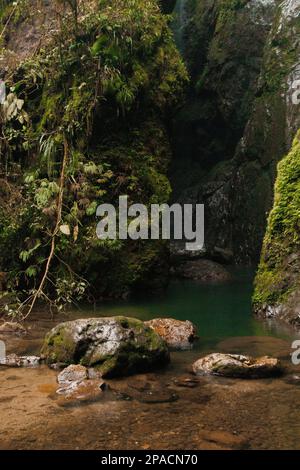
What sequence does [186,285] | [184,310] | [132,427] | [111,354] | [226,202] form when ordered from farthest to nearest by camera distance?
[226,202]
[186,285]
[184,310]
[111,354]
[132,427]

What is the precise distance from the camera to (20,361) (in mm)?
6180

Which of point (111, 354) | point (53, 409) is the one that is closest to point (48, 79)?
point (111, 354)

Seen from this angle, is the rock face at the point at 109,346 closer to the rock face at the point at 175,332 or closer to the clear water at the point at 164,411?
the clear water at the point at 164,411

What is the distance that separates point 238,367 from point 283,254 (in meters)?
3.58

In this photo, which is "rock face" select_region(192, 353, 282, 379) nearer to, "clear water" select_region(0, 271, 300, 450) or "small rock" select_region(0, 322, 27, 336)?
"clear water" select_region(0, 271, 300, 450)

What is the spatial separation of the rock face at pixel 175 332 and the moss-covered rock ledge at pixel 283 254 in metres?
1.73

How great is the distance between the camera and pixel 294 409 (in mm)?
4695

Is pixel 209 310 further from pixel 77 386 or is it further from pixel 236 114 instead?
pixel 236 114

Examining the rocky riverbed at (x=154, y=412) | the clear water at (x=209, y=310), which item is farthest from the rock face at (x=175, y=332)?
the rocky riverbed at (x=154, y=412)

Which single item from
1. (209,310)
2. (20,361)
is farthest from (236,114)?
(20,361)

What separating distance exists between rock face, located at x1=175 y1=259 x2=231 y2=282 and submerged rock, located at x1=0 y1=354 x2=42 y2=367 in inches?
304

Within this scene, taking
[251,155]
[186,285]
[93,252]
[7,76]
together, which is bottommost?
[186,285]

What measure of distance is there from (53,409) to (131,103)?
24.1ft

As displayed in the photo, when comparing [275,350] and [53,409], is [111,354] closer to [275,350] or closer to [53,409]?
[53,409]
